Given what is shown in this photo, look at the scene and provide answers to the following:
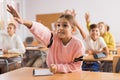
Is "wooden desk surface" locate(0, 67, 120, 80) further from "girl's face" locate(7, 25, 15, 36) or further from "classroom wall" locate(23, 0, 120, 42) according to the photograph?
"classroom wall" locate(23, 0, 120, 42)

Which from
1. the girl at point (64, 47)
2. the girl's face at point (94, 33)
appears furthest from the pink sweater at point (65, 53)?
the girl's face at point (94, 33)

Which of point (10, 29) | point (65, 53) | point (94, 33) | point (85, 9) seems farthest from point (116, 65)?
point (85, 9)

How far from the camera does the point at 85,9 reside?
25.0 ft

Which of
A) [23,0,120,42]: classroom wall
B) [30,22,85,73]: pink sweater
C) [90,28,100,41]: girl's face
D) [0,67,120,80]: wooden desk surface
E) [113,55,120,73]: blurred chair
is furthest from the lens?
[23,0,120,42]: classroom wall

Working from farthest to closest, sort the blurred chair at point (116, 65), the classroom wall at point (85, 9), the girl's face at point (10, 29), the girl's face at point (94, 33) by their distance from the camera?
the classroom wall at point (85, 9), the girl's face at point (10, 29), the girl's face at point (94, 33), the blurred chair at point (116, 65)

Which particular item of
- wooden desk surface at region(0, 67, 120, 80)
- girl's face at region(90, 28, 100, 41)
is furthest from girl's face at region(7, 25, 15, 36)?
wooden desk surface at region(0, 67, 120, 80)

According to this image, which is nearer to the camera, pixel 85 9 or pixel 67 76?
pixel 67 76

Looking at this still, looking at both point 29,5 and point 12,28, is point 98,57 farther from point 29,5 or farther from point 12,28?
point 29,5

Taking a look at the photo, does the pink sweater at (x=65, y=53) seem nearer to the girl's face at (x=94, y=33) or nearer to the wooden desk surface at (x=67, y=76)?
the wooden desk surface at (x=67, y=76)

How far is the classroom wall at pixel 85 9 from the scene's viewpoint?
7.25 meters

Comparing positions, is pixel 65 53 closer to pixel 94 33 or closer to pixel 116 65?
pixel 116 65

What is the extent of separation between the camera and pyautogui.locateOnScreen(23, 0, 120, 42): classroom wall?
7246 millimetres

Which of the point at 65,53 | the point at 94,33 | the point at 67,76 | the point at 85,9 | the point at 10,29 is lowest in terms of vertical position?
the point at 67,76

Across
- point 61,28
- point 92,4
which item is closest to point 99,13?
point 92,4
